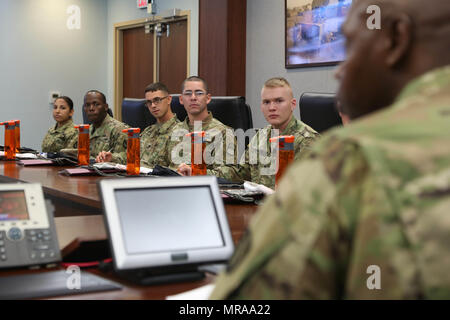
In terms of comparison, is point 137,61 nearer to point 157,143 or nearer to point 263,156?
point 157,143

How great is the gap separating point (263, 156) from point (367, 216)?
2.68 m

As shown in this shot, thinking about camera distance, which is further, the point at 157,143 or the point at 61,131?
the point at 61,131

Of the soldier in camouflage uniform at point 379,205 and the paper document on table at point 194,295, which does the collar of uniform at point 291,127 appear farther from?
the soldier in camouflage uniform at point 379,205

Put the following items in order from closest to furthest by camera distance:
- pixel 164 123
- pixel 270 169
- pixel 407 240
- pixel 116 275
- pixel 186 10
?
pixel 407 240, pixel 116 275, pixel 270 169, pixel 164 123, pixel 186 10

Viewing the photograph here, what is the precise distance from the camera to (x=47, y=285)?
1.07 m

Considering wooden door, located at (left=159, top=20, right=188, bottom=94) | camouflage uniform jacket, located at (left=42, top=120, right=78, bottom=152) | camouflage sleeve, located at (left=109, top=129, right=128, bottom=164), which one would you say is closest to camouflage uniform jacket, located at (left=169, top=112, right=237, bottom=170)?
camouflage sleeve, located at (left=109, top=129, right=128, bottom=164)

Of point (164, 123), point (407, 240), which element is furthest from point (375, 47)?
point (164, 123)

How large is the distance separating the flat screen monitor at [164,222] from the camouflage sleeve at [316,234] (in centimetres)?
61

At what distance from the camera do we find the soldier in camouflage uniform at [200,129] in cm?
339

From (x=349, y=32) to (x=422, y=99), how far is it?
14 cm

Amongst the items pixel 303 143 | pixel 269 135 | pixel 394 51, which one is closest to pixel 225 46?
A: pixel 269 135

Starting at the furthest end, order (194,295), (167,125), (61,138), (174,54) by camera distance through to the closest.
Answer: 1. (174,54)
2. (61,138)
3. (167,125)
4. (194,295)

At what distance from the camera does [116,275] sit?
1.17 metres
